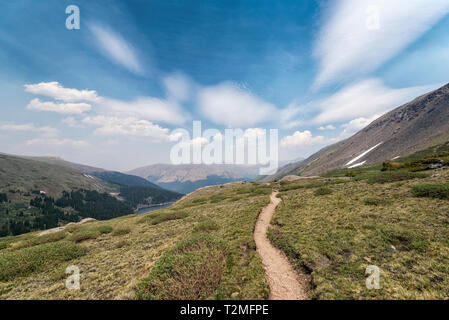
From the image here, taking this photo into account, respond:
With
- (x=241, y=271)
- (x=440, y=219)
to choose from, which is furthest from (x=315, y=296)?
(x=440, y=219)

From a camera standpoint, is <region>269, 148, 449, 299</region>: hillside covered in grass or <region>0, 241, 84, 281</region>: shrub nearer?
<region>269, 148, 449, 299</region>: hillside covered in grass

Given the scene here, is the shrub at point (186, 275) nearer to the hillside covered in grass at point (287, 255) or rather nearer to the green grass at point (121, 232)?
the hillside covered in grass at point (287, 255)

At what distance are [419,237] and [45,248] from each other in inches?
1202

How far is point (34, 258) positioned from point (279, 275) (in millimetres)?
20210

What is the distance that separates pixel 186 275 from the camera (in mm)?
9148

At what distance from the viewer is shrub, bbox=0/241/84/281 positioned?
503 inches

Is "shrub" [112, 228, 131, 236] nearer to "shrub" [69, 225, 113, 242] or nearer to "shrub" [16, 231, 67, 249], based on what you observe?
"shrub" [69, 225, 113, 242]

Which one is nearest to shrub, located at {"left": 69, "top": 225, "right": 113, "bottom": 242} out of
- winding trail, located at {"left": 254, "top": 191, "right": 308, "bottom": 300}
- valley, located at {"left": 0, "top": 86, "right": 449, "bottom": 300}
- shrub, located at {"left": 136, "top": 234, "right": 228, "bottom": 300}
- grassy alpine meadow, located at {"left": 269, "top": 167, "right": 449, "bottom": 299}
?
valley, located at {"left": 0, "top": 86, "right": 449, "bottom": 300}

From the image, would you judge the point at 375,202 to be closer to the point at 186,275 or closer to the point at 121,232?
the point at 186,275

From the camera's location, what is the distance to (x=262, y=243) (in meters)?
14.3

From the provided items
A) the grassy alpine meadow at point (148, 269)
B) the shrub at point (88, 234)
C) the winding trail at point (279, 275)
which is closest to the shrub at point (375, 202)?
the winding trail at point (279, 275)

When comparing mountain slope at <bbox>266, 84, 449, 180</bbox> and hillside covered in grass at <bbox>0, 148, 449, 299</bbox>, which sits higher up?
mountain slope at <bbox>266, 84, 449, 180</bbox>
